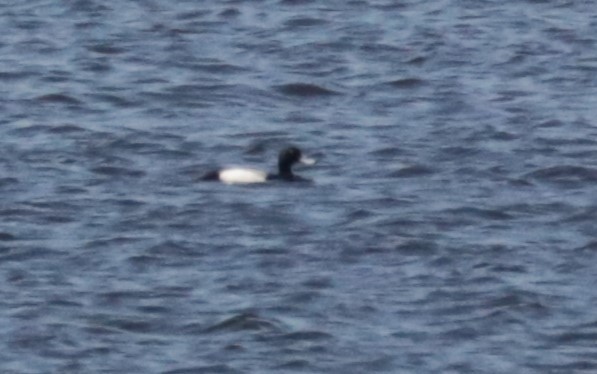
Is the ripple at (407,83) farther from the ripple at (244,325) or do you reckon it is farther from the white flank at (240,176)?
the ripple at (244,325)

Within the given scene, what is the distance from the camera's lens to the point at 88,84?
20750mm

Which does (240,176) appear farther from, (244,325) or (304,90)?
(244,325)

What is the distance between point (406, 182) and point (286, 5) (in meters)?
→ 6.67

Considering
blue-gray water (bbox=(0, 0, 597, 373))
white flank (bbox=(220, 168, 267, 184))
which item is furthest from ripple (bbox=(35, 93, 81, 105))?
white flank (bbox=(220, 168, 267, 184))

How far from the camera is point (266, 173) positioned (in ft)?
59.5

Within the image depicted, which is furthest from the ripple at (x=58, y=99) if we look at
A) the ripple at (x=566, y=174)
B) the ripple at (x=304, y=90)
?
the ripple at (x=566, y=174)

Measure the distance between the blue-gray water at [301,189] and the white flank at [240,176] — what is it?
138mm

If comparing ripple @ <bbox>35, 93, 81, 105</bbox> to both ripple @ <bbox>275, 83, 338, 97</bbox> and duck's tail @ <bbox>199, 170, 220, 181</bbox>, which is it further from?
duck's tail @ <bbox>199, 170, 220, 181</bbox>

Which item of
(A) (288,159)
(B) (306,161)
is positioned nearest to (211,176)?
(A) (288,159)

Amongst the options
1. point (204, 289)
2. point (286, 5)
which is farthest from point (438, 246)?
point (286, 5)

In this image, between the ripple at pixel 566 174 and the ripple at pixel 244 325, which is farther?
the ripple at pixel 566 174

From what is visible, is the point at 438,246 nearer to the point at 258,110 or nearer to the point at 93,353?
the point at 93,353

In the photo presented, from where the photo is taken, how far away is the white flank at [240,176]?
17.5 meters

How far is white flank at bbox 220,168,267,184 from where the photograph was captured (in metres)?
17.5
